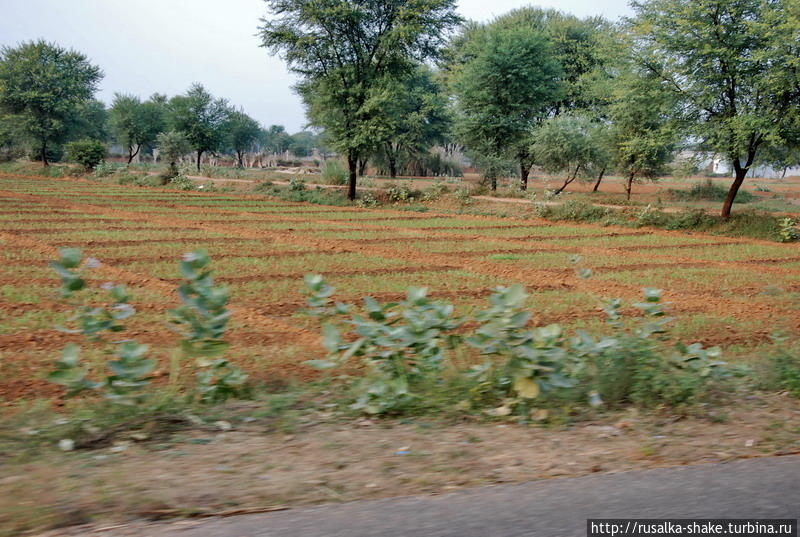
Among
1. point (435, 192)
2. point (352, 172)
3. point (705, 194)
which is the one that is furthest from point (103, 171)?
point (705, 194)

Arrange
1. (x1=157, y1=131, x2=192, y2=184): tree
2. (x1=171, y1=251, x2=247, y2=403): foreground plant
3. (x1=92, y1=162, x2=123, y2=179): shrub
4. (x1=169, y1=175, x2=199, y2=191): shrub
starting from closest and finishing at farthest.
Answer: (x1=171, y1=251, x2=247, y2=403): foreground plant
(x1=169, y1=175, x2=199, y2=191): shrub
(x1=92, y1=162, x2=123, y2=179): shrub
(x1=157, y1=131, x2=192, y2=184): tree

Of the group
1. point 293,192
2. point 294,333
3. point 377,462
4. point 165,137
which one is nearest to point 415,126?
point 165,137

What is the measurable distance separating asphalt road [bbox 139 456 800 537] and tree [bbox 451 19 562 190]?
109ft

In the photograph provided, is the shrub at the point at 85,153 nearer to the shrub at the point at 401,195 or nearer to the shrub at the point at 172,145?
the shrub at the point at 172,145

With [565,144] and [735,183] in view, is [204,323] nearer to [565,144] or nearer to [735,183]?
[735,183]

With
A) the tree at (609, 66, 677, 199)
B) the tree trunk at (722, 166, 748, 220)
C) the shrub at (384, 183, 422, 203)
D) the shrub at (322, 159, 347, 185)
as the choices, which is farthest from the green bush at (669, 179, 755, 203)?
the shrub at (322, 159, 347, 185)

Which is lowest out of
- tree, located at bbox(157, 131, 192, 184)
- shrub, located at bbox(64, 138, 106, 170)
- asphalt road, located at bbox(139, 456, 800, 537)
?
asphalt road, located at bbox(139, 456, 800, 537)

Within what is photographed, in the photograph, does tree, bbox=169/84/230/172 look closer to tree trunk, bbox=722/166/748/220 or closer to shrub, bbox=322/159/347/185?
shrub, bbox=322/159/347/185

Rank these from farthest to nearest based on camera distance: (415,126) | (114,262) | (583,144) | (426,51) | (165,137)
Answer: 1. (415,126)
2. (165,137)
3. (583,144)
4. (426,51)
5. (114,262)

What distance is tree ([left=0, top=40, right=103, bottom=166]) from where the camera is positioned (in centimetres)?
4991

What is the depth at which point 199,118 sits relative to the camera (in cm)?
5697

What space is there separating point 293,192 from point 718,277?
82.5 feet

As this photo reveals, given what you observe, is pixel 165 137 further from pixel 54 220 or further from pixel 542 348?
pixel 542 348

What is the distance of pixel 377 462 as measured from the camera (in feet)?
12.7
